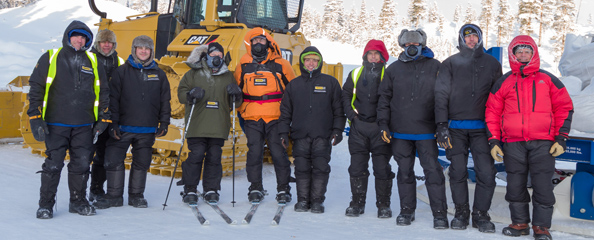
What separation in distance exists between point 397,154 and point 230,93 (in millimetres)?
1854

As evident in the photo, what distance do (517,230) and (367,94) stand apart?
1.87 metres

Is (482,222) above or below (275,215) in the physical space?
above

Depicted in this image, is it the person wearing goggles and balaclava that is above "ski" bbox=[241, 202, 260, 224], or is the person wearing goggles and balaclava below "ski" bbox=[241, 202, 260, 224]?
above

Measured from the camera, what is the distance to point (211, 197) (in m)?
5.87

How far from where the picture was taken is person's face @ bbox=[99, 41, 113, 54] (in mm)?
5672

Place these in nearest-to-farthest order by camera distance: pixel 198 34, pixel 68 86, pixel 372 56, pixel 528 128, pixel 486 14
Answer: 1. pixel 528 128
2. pixel 68 86
3. pixel 372 56
4. pixel 198 34
5. pixel 486 14

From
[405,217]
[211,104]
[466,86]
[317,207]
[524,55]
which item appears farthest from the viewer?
[211,104]

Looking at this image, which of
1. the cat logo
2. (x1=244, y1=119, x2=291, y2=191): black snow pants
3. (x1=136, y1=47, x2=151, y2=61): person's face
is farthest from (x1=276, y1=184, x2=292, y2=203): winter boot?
the cat logo

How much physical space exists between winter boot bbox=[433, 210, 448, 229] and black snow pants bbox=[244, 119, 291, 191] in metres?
1.74

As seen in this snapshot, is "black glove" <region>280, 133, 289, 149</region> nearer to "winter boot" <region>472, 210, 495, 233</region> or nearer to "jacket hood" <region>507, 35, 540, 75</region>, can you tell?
"winter boot" <region>472, 210, 495, 233</region>

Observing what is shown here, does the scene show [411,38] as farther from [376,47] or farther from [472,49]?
[472,49]

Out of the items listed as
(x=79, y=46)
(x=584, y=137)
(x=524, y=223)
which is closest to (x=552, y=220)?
(x=524, y=223)

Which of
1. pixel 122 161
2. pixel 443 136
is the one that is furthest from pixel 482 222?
pixel 122 161

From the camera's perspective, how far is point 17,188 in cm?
618
